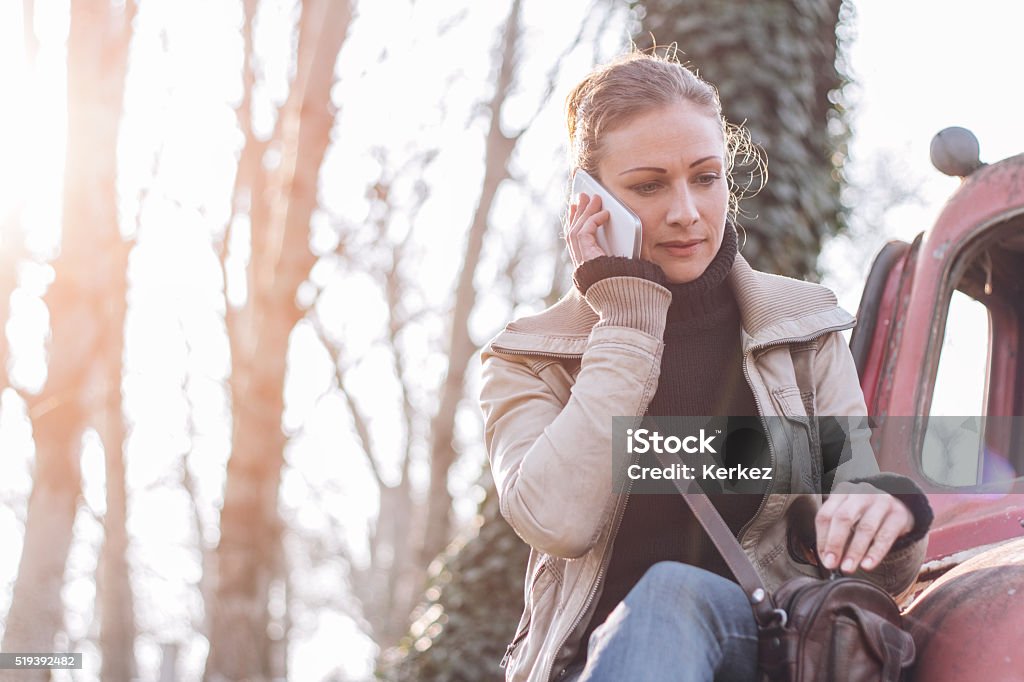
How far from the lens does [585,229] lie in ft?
8.48

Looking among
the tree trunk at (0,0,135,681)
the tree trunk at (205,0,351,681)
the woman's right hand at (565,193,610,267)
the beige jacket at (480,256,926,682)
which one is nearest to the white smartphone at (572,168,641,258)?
the woman's right hand at (565,193,610,267)

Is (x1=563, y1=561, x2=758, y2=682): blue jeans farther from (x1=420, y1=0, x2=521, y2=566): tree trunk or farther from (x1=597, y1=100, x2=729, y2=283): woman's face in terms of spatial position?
(x1=420, y1=0, x2=521, y2=566): tree trunk

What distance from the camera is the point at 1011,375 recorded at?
11.0 ft

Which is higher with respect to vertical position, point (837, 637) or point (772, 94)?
point (772, 94)

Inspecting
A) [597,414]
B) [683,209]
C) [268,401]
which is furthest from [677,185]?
[268,401]

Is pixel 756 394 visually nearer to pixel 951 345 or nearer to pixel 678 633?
pixel 678 633

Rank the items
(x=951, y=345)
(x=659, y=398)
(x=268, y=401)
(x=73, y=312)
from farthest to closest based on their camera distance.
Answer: (x=268, y=401)
(x=73, y=312)
(x=951, y=345)
(x=659, y=398)

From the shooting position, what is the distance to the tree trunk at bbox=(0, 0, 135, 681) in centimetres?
778

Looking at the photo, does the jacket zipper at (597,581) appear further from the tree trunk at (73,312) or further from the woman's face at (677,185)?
the tree trunk at (73,312)

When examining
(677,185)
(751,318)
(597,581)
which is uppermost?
(677,185)

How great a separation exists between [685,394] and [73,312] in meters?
6.32

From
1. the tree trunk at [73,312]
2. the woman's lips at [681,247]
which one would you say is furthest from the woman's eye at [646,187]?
the tree trunk at [73,312]

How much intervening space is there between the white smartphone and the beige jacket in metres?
0.11

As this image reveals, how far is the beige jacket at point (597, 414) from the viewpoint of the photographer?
225cm
